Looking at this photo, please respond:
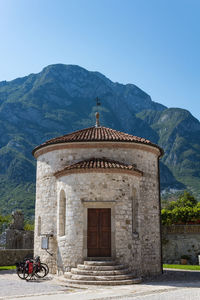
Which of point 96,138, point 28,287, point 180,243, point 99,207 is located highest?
point 96,138

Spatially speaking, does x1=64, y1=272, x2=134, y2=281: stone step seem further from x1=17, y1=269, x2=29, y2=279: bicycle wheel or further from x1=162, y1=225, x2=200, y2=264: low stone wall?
x1=162, y1=225, x2=200, y2=264: low stone wall

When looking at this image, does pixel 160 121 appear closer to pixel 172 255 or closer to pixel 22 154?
pixel 22 154

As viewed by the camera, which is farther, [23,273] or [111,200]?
[111,200]

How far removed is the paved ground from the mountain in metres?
72.7

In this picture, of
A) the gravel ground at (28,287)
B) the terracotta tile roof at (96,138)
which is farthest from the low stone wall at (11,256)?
the terracotta tile roof at (96,138)

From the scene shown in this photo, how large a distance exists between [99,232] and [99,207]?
1.19 m

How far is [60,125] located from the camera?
502 ft

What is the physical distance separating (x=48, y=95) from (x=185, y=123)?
6871 cm

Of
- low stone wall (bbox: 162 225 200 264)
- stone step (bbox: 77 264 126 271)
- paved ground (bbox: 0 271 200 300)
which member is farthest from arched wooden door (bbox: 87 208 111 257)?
low stone wall (bbox: 162 225 200 264)

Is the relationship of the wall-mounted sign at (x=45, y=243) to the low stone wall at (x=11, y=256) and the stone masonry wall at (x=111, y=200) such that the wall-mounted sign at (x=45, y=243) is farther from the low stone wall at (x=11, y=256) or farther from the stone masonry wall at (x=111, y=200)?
the low stone wall at (x=11, y=256)

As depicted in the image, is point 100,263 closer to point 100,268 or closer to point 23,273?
point 100,268

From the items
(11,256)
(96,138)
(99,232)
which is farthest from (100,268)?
(11,256)

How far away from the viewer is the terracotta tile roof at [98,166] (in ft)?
55.1

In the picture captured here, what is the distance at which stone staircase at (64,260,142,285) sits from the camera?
14570mm
